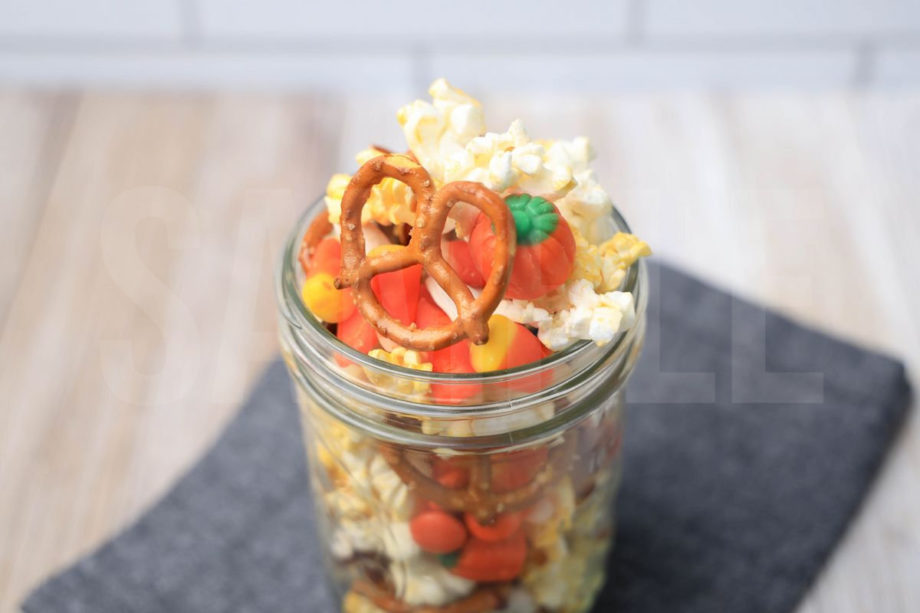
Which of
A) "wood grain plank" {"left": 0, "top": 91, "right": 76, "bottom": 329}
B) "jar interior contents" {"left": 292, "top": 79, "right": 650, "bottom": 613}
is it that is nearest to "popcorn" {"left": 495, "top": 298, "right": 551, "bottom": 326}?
"jar interior contents" {"left": 292, "top": 79, "right": 650, "bottom": 613}

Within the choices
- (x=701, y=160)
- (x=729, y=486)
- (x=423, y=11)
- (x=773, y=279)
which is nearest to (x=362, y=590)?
(x=729, y=486)

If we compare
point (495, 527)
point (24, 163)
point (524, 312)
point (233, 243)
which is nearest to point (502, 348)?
point (524, 312)

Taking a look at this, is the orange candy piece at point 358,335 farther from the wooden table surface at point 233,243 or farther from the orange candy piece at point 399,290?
the wooden table surface at point 233,243

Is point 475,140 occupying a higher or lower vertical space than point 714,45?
higher

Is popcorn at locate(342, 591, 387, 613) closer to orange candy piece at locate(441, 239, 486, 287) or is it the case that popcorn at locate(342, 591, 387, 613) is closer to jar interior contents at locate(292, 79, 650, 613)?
jar interior contents at locate(292, 79, 650, 613)

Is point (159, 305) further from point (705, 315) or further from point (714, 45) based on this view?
point (714, 45)

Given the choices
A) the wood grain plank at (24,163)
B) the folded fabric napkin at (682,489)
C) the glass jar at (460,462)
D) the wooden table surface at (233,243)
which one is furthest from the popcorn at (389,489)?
the wood grain plank at (24,163)

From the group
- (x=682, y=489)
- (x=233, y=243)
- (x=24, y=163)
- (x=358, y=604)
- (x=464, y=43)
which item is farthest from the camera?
(x=464, y=43)

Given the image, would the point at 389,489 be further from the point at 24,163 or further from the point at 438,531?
the point at 24,163
